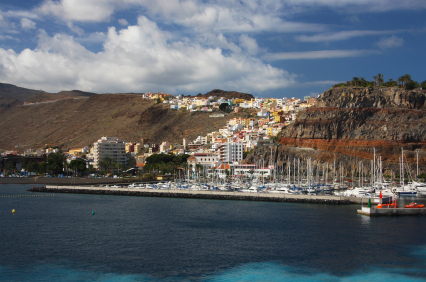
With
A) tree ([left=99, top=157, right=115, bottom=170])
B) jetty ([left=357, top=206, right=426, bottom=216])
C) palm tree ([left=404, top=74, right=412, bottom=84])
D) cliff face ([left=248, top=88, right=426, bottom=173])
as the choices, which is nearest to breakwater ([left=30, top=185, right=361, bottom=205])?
jetty ([left=357, top=206, right=426, bottom=216])

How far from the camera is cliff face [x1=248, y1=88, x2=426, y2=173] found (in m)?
98.4

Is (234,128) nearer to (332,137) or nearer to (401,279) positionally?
(332,137)

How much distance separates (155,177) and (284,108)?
84523 mm

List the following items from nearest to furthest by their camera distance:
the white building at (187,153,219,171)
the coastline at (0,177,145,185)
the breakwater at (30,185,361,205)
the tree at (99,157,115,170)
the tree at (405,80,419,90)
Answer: the breakwater at (30,185,361,205), the coastline at (0,177,145,185), the tree at (405,80,419,90), the tree at (99,157,115,170), the white building at (187,153,219,171)

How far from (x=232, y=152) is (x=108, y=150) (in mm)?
39918

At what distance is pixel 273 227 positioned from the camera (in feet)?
131

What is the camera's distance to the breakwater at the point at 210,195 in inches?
2313

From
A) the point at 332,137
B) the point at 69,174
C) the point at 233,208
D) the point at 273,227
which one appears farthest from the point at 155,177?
the point at 273,227

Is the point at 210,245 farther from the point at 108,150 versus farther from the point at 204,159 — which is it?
the point at 108,150

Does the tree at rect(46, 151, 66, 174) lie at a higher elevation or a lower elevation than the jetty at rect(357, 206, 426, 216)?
higher

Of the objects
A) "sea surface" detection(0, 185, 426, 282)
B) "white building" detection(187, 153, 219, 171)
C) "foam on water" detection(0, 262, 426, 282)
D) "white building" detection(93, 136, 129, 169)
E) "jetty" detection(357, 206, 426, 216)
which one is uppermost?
"white building" detection(93, 136, 129, 169)

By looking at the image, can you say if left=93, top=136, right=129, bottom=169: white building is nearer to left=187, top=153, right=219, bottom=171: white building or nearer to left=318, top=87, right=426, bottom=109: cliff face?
left=187, top=153, right=219, bottom=171: white building

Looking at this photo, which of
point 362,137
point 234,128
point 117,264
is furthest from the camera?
point 234,128

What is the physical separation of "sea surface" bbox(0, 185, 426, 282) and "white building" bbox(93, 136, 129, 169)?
277ft
